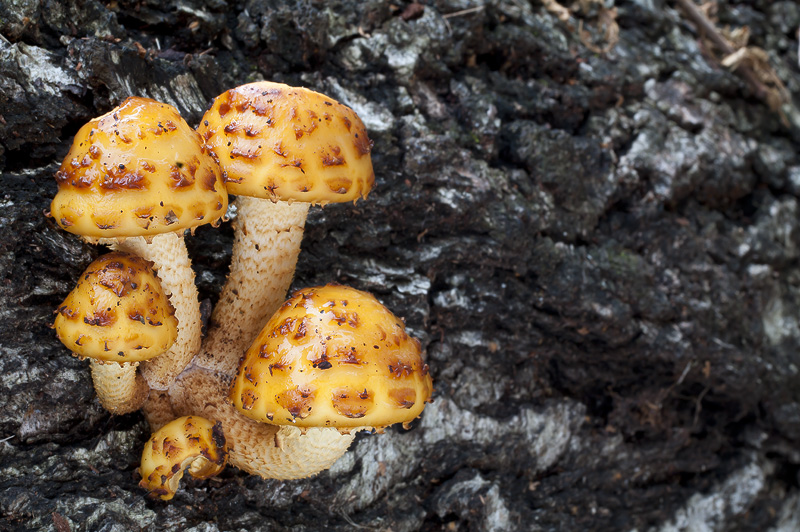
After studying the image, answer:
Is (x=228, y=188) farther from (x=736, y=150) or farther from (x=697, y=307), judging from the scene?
(x=736, y=150)

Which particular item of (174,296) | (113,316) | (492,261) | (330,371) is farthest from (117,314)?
(492,261)

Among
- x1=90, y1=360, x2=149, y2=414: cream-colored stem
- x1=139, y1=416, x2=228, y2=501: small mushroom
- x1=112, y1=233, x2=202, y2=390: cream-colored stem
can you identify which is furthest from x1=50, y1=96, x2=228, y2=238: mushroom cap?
x1=139, y1=416, x2=228, y2=501: small mushroom

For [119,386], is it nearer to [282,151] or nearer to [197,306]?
[197,306]

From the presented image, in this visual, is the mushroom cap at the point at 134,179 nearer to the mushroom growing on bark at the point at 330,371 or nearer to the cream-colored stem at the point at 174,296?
the cream-colored stem at the point at 174,296

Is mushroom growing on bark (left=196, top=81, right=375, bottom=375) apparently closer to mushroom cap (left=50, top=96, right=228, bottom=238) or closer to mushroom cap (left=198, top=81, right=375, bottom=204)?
mushroom cap (left=198, top=81, right=375, bottom=204)

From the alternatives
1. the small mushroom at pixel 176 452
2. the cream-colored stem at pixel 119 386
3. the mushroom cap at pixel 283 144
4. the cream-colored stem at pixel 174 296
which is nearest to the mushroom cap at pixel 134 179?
the mushroom cap at pixel 283 144

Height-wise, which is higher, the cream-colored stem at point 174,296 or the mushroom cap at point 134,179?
the mushroom cap at point 134,179
